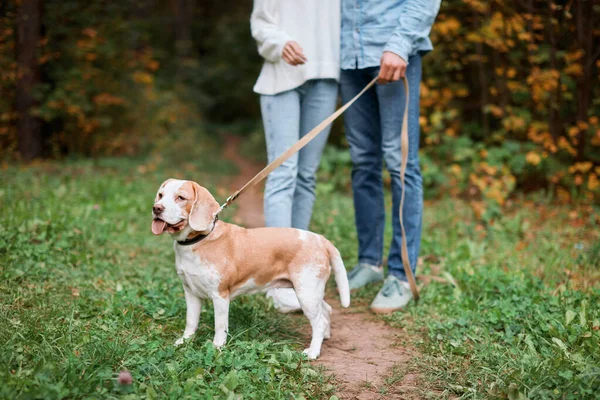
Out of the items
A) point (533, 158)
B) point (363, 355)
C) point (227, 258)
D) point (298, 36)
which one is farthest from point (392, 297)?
point (533, 158)

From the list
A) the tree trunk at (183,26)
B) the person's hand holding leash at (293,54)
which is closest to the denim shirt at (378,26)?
the person's hand holding leash at (293,54)

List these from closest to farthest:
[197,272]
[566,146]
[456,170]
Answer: [197,272] → [566,146] → [456,170]

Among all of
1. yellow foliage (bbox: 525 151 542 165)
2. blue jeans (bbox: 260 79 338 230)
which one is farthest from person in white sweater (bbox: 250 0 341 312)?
yellow foliage (bbox: 525 151 542 165)

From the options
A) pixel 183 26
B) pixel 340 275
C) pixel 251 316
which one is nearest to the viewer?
pixel 340 275

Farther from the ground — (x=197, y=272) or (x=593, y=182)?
(x=197, y=272)

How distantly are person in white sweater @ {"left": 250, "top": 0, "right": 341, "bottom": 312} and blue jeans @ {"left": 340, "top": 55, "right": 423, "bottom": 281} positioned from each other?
23 centimetres

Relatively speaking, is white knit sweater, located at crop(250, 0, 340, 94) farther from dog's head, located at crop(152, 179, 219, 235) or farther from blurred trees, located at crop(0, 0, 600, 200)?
blurred trees, located at crop(0, 0, 600, 200)

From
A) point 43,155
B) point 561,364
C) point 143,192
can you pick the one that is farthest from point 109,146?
point 561,364

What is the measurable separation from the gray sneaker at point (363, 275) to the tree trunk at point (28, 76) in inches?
215

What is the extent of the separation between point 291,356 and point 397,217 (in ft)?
4.80

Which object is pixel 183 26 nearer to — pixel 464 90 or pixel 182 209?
pixel 464 90

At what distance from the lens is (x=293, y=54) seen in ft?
10.7

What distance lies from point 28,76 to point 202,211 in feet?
21.1

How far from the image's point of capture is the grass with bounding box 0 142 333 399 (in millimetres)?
2260
